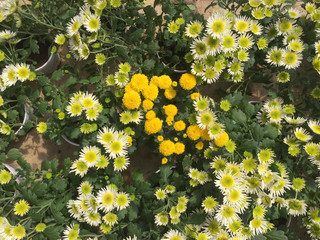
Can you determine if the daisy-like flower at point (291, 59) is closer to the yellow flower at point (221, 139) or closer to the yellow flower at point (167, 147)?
the yellow flower at point (221, 139)

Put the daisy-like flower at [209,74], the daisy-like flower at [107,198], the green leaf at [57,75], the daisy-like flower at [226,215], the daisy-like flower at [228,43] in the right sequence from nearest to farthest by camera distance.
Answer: the daisy-like flower at [226,215]
the daisy-like flower at [107,198]
the daisy-like flower at [228,43]
the daisy-like flower at [209,74]
the green leaf at [57,75]

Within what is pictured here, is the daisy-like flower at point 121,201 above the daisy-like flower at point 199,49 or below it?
below

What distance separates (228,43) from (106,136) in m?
1.01

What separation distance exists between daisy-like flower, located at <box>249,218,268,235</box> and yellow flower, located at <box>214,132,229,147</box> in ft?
1.60

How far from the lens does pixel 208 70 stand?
1.73 metres

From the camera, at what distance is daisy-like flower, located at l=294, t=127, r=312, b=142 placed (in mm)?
1474

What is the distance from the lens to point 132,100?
1536 millimetres

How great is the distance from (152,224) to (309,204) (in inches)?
40.0

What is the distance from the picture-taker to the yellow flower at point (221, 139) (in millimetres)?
1479

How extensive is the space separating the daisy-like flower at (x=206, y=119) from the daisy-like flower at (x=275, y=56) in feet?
1.97

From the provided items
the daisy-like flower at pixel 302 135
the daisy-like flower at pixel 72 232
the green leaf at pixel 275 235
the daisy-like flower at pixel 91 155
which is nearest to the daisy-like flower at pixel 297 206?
the green leaf at pixel 275 235

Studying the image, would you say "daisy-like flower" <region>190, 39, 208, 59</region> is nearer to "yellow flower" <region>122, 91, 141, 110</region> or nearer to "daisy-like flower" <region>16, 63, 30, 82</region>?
"yellow flower" <region>122, 91, 141, 110</region>

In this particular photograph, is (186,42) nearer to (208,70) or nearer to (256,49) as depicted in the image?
(208,70)

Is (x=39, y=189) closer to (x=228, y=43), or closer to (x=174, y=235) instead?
(x=174, y=235)
